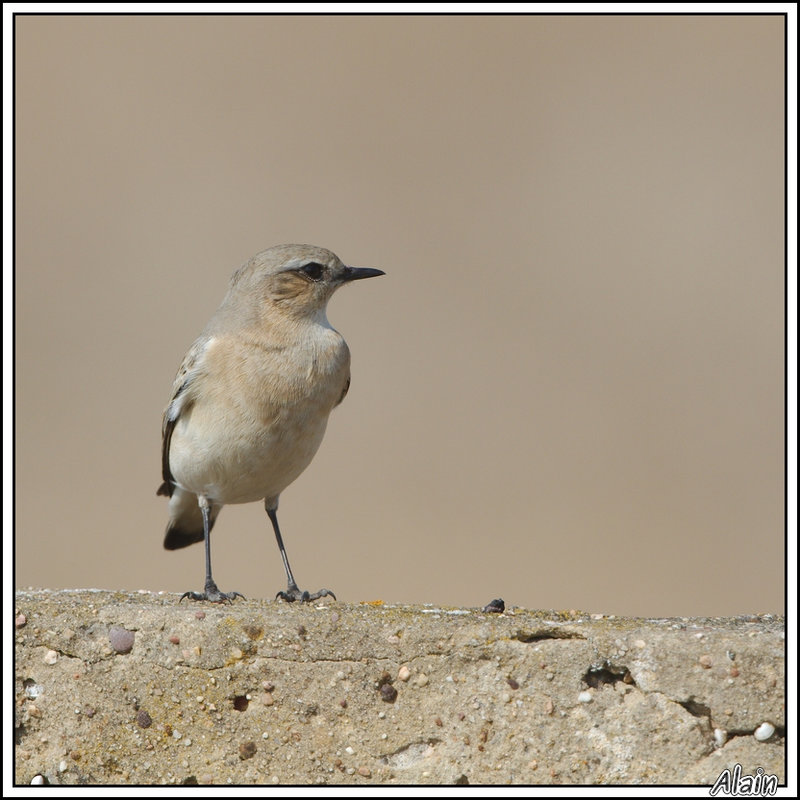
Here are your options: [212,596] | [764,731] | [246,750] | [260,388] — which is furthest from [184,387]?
[764,731]

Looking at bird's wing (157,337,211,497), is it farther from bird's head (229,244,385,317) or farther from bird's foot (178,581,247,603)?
bird's foot (178,581,247,603)

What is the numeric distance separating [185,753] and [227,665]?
1.05 feet

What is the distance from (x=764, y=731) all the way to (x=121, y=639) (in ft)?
7.16

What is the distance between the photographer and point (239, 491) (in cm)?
558

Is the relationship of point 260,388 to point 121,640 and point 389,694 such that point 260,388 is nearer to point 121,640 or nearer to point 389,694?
point 121,640

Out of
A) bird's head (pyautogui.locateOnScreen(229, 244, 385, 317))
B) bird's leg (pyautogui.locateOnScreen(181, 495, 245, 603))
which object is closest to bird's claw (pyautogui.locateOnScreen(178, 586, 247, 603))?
bird's leg (pyautogui.locateOnScreen(181, 495, 245, 603))

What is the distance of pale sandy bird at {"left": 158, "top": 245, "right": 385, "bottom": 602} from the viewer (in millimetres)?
5305

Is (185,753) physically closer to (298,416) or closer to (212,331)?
(298,416)

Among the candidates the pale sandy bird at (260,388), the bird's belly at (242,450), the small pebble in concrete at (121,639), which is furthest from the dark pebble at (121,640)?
the bird's belly at (242,450)

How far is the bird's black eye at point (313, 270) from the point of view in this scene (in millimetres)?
5816

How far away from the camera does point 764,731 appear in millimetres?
3430

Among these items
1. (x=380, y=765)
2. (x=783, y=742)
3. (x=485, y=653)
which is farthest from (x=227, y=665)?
(x=783, y=742)

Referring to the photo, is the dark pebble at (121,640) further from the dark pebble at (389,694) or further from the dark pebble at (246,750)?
the dark pebble at (389,694)

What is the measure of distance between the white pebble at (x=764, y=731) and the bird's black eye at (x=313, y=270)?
132 inches
